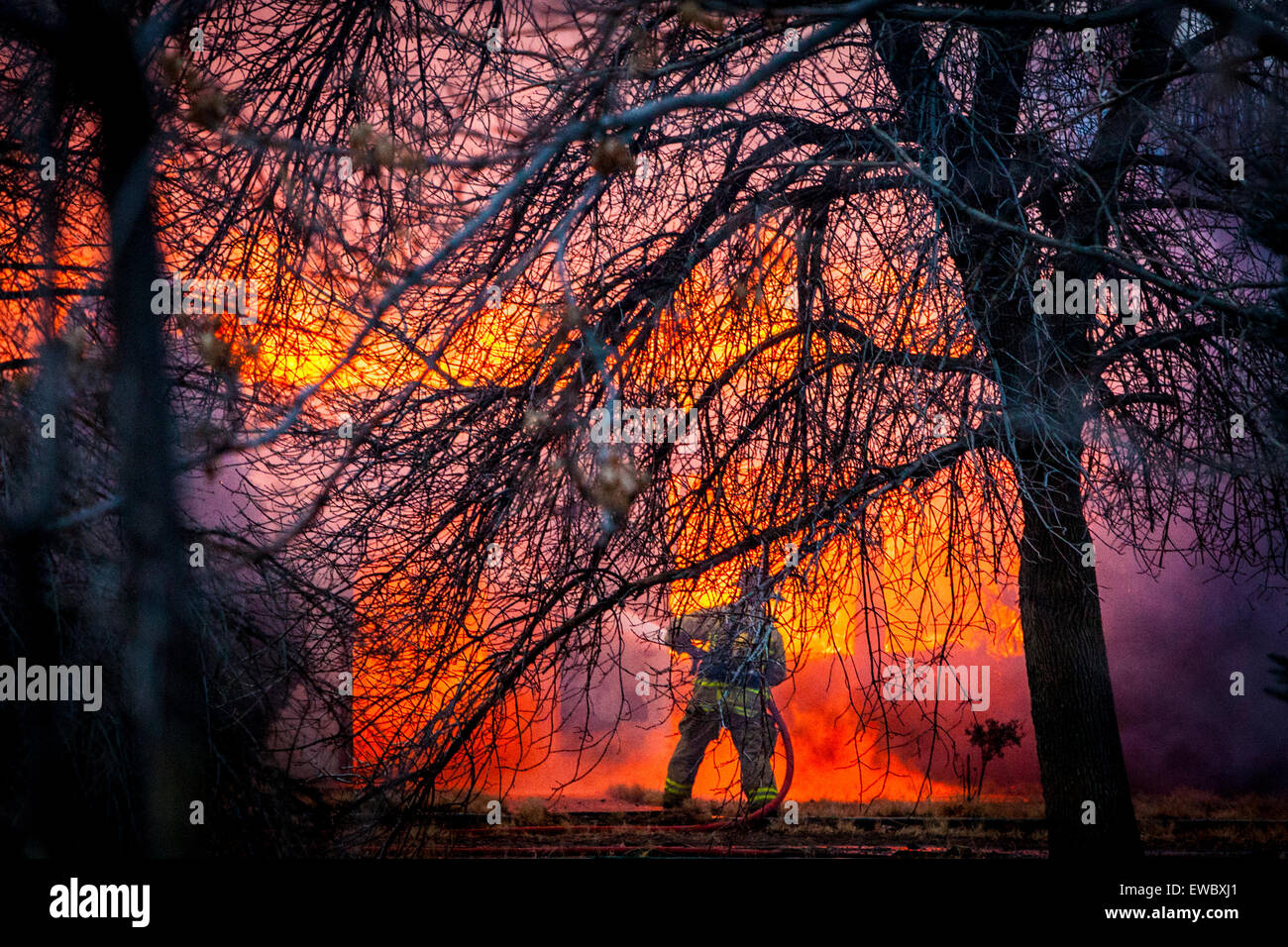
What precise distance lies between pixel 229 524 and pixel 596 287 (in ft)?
7.64

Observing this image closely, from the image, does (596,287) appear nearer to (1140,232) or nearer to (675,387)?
(675,387)

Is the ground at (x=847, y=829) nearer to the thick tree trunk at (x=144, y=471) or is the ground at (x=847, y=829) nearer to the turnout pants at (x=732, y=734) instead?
the turnout pants at (x=732, y=734)

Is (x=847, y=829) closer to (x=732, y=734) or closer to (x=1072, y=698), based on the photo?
(x=1072, y=698)

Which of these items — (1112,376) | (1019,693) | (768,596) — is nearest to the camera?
(768,596)

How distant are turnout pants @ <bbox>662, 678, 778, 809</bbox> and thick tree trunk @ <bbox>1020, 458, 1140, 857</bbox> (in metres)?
1.57

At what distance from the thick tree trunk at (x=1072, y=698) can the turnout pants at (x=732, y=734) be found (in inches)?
61.8

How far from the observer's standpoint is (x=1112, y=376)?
5211 mm

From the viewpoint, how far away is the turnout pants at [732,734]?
4.05 meters

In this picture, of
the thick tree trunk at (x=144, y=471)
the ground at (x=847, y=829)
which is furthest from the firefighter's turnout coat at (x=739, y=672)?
the thick tree trunk at (x=144, y=471)

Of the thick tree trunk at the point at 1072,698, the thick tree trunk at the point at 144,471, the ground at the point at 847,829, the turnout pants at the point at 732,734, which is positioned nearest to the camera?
the thick tree trunk at the point at 144,471

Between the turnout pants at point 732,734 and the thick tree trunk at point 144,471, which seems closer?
the thick tree trunk at point 144,471

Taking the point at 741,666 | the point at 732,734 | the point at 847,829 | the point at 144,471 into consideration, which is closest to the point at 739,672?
the point at 741,666

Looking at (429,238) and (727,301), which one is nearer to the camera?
(429,238)
